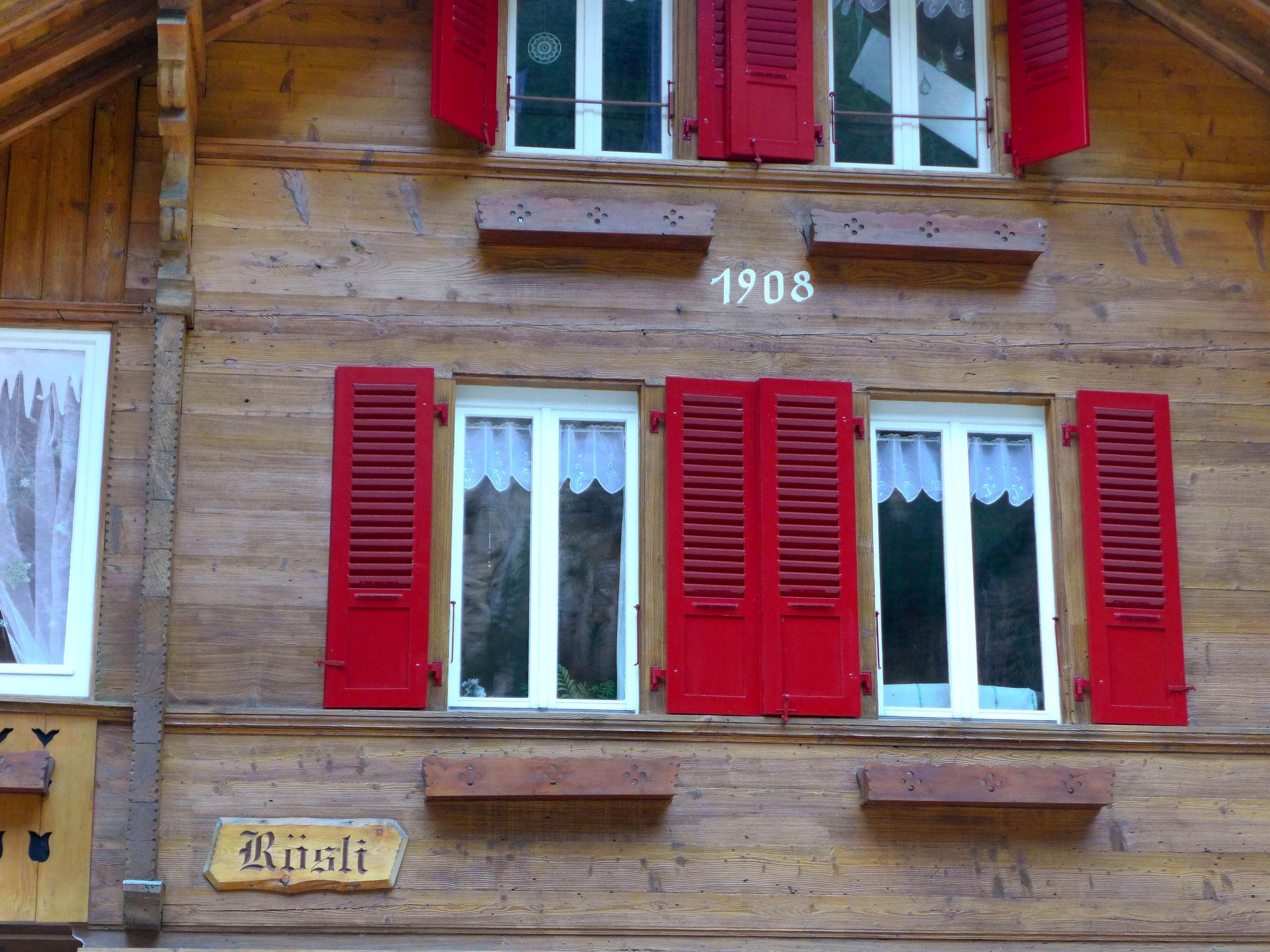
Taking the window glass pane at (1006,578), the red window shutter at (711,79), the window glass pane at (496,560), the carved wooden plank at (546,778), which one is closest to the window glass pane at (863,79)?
the red window shutter at (711,79)

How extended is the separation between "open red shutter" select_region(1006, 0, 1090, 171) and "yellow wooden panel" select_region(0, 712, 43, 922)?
18.8 feet

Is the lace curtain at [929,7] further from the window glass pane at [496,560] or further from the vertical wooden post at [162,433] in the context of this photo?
the vertical wooden post at [162,433]

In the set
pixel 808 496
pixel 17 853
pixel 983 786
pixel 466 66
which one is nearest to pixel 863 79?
pixel 466 66

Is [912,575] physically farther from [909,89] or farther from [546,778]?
[909,89]

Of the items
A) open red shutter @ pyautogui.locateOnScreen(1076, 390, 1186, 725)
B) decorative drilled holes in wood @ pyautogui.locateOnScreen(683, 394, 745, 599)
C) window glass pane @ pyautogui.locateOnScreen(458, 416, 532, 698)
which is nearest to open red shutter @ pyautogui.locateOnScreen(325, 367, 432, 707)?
window glass pane @ pyautogui.locateOnScreen(458, 416, 532, 698)

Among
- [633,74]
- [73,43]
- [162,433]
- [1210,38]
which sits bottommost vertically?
[162,433]

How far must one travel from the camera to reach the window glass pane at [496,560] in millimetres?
8930

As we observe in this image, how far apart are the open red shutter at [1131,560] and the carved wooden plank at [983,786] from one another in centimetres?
39

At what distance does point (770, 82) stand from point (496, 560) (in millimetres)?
2842

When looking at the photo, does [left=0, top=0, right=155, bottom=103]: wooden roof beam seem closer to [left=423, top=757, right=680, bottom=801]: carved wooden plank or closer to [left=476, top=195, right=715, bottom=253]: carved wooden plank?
[left=476, top=195, right=715, bottom=253]: carved wooden plank

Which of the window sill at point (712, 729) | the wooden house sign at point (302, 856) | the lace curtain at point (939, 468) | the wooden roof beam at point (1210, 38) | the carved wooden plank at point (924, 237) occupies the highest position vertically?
the wooden roof beam at point (1210, 38)

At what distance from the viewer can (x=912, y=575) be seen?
9242 millimetres

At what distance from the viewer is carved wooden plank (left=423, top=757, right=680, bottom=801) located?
8469mm

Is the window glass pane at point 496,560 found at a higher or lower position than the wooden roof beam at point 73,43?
lower
